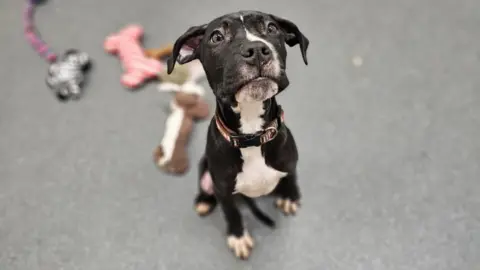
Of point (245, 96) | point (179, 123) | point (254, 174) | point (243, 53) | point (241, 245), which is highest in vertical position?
point (243, 53)

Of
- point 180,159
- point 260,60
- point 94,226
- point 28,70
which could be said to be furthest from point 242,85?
point 28,70

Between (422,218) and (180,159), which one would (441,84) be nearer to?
(422,218)

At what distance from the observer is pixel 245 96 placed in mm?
1231

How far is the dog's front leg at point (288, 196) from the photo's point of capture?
1.74m

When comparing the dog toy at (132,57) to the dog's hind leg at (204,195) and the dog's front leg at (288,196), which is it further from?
the dog's front leg at (288,196)

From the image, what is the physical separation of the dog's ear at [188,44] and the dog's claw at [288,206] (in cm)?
65

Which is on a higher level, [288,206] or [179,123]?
[179,123]

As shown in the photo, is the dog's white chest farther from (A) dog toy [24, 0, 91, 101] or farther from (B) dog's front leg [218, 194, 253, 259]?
(A) dog toy [24, 0, 91, 101]

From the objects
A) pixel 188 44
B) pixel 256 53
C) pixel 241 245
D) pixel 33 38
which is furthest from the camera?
pixel 33 38

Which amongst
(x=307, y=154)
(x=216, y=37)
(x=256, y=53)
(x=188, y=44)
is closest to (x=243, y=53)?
(x=256, y=53)

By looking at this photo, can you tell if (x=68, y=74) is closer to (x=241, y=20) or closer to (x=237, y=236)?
(x=237, y=236)

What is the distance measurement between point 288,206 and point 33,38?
1524 mm

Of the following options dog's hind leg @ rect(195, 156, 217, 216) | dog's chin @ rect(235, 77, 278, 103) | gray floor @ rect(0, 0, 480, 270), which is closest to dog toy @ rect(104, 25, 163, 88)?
gray floor @ rect(0, 0, 480, 270)

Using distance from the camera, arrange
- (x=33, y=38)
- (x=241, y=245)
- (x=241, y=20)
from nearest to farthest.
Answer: (x=241, y=20) → (x=241, y=245) → (x=33, y=38)
